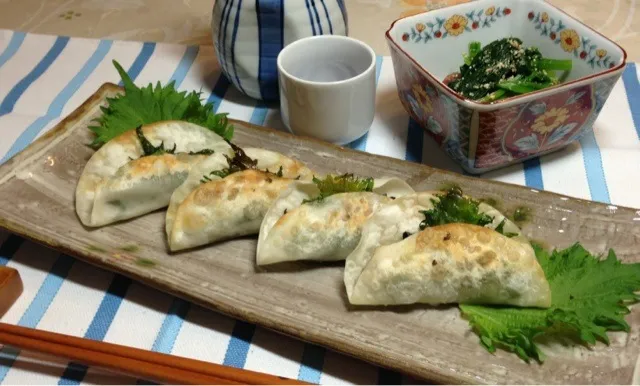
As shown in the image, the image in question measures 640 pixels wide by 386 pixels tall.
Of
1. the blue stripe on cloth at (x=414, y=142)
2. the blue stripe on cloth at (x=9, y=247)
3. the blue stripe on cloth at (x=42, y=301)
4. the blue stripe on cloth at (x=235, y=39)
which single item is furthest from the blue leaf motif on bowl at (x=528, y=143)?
the blue stripe on cloth at (x=9, y=247)

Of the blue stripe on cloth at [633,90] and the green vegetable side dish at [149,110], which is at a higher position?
the green vegetable side dish at [149,110]

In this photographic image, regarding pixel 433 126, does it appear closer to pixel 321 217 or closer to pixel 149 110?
pixel 321 217

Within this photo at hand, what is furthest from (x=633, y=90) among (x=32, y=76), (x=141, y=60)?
(x=32, y=76)

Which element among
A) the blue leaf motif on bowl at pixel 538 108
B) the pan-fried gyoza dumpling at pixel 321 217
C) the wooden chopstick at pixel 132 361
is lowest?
the wooden chopstick at pixel 132 361

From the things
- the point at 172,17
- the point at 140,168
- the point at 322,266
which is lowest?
the point at 172,17

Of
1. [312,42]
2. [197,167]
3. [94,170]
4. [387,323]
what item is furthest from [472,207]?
[94,170]

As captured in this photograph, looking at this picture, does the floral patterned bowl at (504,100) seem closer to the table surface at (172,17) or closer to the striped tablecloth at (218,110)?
the striped tablecloth at (218,110)

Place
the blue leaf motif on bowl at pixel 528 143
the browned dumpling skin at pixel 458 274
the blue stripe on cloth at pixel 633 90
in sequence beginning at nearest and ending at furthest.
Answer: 1. the browned dumpling skin at pixel 458 274
2. the blue leaf motif on bowl at pixel 528 143
3. the blue stripe on cloth at pixel 633 90

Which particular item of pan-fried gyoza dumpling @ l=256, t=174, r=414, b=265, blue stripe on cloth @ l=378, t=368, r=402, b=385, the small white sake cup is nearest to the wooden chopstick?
blue stripe on cloth @ l=378, t=368, r=402, b=385
